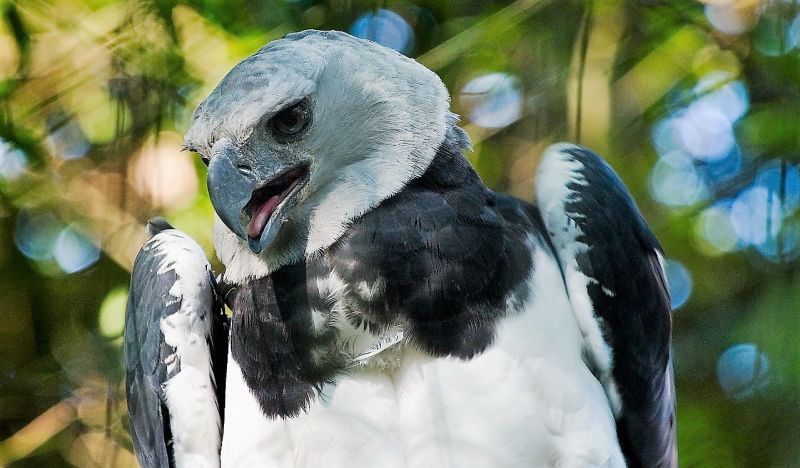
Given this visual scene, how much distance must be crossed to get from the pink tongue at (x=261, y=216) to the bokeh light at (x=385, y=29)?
1.64 feet

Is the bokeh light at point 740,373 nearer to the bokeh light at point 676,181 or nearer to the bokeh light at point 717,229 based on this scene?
the bokeh light at point 717,229

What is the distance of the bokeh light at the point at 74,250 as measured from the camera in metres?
2.56

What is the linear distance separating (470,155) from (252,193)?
45.7 inches

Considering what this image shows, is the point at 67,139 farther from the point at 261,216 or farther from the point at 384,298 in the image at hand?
the point at 384,298

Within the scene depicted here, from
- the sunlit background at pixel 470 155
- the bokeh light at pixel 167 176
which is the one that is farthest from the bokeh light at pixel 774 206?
the bokeh light at pixel 167 176

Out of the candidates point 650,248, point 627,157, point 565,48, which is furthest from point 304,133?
point 627,157

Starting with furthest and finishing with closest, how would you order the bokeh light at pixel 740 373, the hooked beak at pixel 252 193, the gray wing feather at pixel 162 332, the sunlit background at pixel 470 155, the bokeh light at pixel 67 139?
the bokeh light at pixel 67 139 < the sunlit background at pixel 470 155 < the bokeh light at pixel 740 373 < the gray wing feather at pixel 162 332 < the hooked beak at pixel 252 193

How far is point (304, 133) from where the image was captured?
159cm

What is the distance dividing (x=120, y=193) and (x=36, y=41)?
52cm

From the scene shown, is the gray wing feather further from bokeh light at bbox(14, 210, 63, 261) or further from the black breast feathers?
bokeh light at bbox(14, 210, 63, 261)

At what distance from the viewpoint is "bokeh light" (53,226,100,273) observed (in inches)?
101

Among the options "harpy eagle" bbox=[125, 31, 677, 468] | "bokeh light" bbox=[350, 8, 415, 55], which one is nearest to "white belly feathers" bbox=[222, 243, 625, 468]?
"harpy eagle" bbox=[125, 31, 677, 468]

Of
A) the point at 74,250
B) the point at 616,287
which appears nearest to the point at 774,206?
the point at 616,287

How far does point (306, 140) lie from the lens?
1594 millimetres
